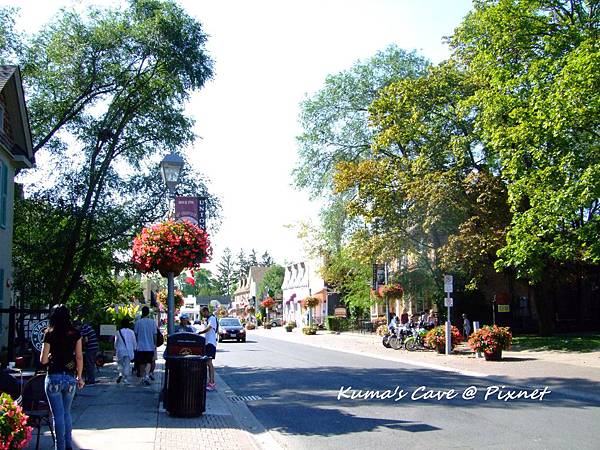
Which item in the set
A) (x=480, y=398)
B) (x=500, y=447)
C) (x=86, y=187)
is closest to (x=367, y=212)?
(x=86, y=187)

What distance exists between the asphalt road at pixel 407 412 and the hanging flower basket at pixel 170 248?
10.5 feet

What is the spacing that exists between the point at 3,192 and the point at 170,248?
9.15m

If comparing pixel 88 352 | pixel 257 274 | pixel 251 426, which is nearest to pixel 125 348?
pixel 88 352

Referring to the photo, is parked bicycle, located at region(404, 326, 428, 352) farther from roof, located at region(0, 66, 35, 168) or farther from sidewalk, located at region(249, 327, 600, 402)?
roof, located at region(0, 66, 35, 168)

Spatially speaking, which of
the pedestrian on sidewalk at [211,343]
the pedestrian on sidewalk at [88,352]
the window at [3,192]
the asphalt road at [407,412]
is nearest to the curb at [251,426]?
the asphalt road at [407,412]

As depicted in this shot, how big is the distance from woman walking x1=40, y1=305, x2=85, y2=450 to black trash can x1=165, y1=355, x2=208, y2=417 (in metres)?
3.32

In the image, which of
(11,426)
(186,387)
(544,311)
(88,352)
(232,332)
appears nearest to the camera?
(11,426)

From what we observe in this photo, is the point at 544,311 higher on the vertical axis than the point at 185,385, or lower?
higher

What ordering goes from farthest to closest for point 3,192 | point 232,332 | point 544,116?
1. point 232,332
2. point 544,116
3. point 3,192

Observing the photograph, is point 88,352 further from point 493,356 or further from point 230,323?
point 230,323

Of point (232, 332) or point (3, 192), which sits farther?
point (232, 332)

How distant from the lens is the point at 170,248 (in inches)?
502

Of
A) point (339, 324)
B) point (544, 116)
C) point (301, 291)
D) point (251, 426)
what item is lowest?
point (251, 426)

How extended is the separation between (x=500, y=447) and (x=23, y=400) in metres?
6.08
